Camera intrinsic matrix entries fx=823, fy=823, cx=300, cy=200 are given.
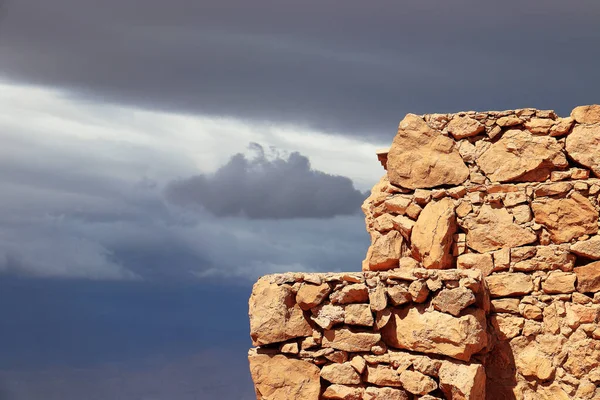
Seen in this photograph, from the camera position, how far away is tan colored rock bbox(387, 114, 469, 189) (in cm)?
1060

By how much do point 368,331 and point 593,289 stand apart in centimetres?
278

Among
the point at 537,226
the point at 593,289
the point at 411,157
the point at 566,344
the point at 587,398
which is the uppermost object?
the point at 411,157

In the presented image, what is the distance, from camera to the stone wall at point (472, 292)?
9.60 m

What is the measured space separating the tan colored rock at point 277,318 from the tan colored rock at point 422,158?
2.21 m

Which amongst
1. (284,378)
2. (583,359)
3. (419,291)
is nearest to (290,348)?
(284,378)

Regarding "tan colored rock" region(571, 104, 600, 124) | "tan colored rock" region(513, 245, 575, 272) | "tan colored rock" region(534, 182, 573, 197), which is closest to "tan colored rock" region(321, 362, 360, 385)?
"tan colored rock" region(513, 245, 575, 272)

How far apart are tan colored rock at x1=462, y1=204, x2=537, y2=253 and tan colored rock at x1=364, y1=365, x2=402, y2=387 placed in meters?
1.94

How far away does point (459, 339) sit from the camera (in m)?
9.41

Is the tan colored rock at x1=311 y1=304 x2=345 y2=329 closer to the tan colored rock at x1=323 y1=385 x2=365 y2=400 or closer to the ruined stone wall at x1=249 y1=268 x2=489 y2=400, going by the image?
the ruined stone wall at x1=249 y1=268 x2=489 y2=400

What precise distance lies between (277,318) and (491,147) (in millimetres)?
3477

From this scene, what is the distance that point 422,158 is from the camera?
1076cm

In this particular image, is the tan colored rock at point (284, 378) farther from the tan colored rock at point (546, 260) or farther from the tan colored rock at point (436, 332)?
the tan colored rock at point (546, 260)

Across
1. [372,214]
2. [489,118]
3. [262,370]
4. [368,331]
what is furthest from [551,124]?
[262,370]

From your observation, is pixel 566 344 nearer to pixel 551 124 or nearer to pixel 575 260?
pixel 575 260
